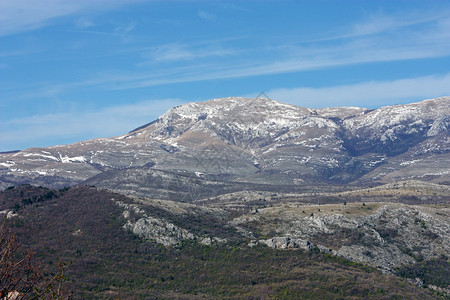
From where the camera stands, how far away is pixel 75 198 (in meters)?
140

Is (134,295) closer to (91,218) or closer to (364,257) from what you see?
(91,218)

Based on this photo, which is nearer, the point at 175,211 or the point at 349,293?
the point at 349,293

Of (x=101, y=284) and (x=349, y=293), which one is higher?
(x=101, y=284)

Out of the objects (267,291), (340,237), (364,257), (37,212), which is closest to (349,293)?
(267,291)

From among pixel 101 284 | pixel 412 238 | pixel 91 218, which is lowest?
pixel 412 238

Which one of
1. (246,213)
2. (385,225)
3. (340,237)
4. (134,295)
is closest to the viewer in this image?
(134,295)

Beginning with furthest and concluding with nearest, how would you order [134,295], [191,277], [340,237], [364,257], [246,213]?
[246,213] → [340,237] → [364,257] → [191,277] → [134,295]

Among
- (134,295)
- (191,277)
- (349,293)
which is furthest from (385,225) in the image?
(134,295)

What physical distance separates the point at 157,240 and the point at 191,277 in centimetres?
2045

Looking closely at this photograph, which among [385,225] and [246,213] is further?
[246,213]

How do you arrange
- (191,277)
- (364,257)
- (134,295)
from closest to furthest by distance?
(134,295), (191,277), (364,257)

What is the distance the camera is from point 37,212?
416 ft

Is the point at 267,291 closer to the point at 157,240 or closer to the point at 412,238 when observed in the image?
the point at 157,240

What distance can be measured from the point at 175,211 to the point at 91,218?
1103 inches
